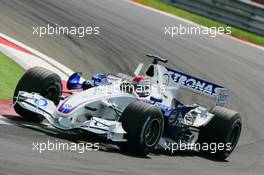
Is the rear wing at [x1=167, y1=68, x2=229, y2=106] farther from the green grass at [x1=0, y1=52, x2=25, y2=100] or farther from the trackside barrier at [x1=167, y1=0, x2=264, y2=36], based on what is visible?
the trackside barrier at [x1=167, y1=0, x2=264, y2=36]

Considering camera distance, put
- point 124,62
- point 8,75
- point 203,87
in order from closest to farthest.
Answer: point 203,87 < point 8,75 < point 124,62

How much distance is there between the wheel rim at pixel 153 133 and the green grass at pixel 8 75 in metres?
3.21

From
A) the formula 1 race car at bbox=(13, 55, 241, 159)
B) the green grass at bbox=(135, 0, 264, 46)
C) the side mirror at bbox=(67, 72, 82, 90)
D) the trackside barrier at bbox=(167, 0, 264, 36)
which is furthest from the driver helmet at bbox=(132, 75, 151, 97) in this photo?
the trackside barrier at bbox=(167, 0, 264, 36)

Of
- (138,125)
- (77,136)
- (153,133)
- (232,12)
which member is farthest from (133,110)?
(232,12)

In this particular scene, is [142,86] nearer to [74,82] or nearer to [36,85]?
[74,82]

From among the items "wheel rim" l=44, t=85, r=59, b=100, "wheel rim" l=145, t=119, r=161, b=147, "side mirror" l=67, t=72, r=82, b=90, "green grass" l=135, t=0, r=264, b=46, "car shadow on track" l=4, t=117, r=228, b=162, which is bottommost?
"car shadow on track" l=4, t=117, r=228, b=162

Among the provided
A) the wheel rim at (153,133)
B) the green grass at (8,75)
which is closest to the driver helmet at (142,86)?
the wheel rim at (153,133)

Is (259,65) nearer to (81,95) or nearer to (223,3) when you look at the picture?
(223,3)

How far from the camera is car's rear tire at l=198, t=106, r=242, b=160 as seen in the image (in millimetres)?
12703

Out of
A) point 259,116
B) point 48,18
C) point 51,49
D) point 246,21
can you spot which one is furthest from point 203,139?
point 246,21

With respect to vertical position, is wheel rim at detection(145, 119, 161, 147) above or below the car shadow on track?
above

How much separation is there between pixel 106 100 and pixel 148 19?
13579mm

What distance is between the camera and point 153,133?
11.3m

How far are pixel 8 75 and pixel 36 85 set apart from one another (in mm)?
2763
